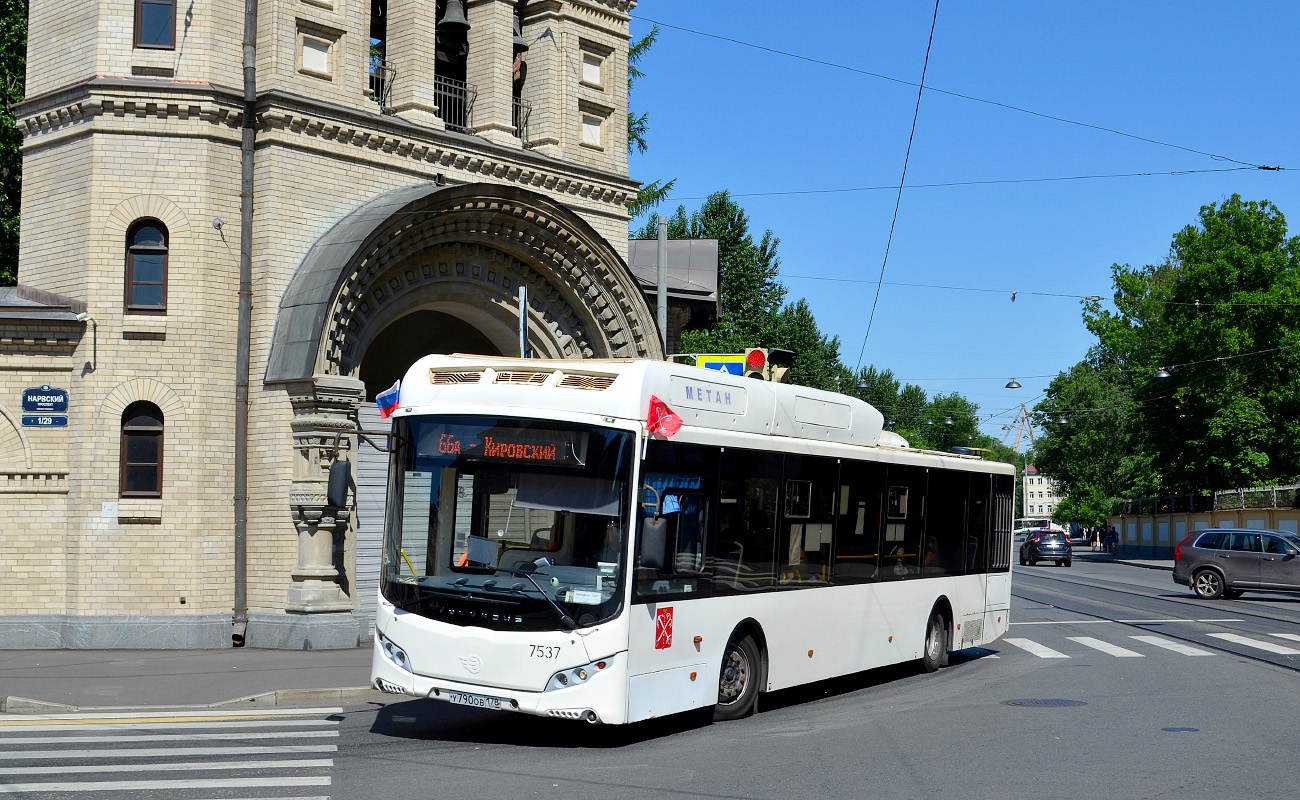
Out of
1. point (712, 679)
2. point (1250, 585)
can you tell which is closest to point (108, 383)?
point (712, 679)

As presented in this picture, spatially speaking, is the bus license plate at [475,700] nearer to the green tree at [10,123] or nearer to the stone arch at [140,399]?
the stone arch at [140,399]

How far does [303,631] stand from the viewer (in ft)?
56.3

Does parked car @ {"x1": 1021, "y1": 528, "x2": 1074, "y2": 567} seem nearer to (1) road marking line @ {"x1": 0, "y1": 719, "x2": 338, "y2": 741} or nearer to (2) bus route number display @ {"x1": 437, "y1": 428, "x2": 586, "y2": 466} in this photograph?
(1) road marking line @ {"x1": 0, "y1": 719, "x2": 338, "y2": 741}

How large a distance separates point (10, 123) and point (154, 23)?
1182 cm

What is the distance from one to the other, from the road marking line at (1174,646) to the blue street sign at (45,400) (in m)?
15.1

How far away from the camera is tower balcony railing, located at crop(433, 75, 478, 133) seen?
2178cm

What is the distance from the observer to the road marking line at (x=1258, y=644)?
56.7ft

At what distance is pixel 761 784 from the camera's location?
327 inches

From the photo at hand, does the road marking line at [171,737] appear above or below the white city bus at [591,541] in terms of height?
below

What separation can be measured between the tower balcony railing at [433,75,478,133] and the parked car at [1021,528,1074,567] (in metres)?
39.4

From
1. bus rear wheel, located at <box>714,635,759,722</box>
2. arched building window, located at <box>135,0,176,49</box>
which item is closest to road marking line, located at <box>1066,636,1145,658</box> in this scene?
bus rear wheel, located at <box>714,635,759,722</box>

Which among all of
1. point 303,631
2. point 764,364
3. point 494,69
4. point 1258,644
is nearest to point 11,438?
point 303,631

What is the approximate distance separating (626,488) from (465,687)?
1909mm

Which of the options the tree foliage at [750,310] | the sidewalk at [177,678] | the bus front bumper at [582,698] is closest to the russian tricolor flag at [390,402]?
the bus front bumper at [582,698]
